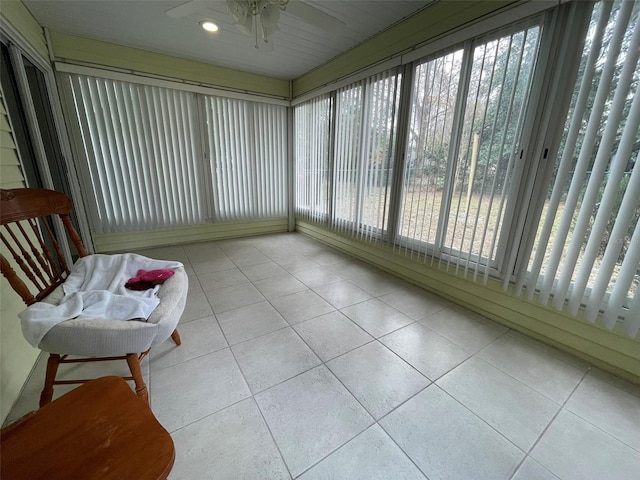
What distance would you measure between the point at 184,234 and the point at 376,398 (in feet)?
11.5

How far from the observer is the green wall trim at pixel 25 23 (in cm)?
184

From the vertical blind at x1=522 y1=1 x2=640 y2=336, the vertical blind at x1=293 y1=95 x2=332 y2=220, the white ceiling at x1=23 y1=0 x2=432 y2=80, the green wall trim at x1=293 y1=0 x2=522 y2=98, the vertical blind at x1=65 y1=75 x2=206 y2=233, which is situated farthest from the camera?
the vertical blind at x1=293 y1=95 x2=332 y2=220

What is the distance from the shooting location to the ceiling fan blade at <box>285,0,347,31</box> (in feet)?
4.57

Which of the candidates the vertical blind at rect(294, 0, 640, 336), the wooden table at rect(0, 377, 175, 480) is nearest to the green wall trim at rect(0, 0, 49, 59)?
the wooden table at rect(0, 377, 175, 480)

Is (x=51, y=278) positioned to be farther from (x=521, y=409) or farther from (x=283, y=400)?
(x=521, y=409)

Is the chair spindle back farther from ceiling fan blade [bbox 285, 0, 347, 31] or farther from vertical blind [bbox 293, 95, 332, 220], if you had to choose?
vertical blind [bbox 293, 95, 332, 220]

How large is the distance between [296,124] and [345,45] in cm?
146

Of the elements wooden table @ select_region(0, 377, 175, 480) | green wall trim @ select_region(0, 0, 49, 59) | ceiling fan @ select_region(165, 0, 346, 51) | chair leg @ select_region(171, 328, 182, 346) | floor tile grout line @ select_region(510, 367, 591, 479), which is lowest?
floor tile grout line @ select_region(510, 367, 591, 479)

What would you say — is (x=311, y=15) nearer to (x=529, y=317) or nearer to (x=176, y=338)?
(x=176, y=338)

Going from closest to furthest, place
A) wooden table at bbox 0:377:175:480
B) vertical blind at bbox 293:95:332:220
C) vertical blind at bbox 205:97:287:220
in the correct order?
wooden table at bbox 0:377:175:480 < vertical blind at bbox 293:95:332:220 < vertical blind at bbox 205:97:287:220

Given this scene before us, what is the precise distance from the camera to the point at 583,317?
160 centimetres

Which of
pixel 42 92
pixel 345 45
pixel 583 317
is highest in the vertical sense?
pixel 345 45

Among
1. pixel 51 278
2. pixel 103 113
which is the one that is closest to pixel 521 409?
pixel 51 278

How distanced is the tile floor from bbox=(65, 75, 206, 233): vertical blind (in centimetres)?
194
